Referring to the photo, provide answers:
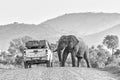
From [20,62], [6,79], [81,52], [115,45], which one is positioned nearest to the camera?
[6,79]

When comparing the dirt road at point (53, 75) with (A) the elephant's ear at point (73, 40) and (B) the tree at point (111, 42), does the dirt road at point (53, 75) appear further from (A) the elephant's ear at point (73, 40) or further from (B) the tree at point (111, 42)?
(B) the tree at point (111, 42)

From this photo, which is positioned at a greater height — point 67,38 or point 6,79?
point 67,38

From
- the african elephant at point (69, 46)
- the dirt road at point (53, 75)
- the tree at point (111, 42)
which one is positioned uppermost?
the tree at point (111, 42)

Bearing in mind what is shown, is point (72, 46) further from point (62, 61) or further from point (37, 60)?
point (37, 60)

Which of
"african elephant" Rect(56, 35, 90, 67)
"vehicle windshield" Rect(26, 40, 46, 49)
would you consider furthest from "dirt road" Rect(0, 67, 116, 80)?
"african elephant" Rect(56, 35, 90, 67)

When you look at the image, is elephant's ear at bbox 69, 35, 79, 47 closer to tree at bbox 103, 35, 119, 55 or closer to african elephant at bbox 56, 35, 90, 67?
african elephant at bbox 56, 35, 90, 67

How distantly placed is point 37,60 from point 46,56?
0.77m

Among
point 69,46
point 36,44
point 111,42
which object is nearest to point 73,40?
point 69,46

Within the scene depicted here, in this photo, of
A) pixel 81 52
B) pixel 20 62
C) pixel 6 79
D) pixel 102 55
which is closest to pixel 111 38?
pixel 102 55

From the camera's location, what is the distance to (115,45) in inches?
4737

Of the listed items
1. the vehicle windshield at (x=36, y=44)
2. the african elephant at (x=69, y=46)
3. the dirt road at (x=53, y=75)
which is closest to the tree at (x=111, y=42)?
the african elephant at (x=69, y=46)

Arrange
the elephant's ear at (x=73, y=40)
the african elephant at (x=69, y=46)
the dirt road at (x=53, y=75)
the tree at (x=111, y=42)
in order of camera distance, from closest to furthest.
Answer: the dirt road at (x=53, y=75) → the african elephant at (x=69, y=46) → the elephant's ear at (x=73, y=40) → the tree at (x=111, y=42)

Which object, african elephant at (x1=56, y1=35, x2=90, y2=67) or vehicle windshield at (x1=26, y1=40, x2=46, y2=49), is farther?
african elephant at (x1=56, y1=35, x2=90, y2=67)

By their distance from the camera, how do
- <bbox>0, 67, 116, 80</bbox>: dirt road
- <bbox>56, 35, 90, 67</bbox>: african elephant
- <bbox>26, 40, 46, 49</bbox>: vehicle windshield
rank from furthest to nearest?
<bbox>56, 35, 90, 67</bbox>: african elephant, <bbox>26, 40, 46, 49</bbox>: vehicle windshield, <bbox>0, 67, 116, 80</bbox>: dirt road
